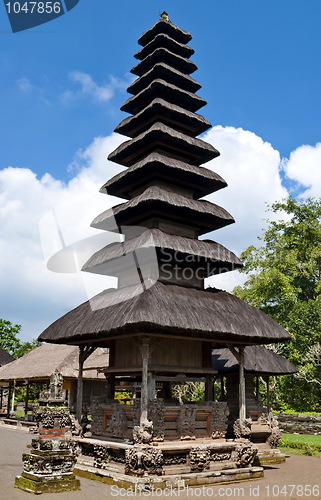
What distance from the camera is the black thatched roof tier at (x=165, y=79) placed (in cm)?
1869

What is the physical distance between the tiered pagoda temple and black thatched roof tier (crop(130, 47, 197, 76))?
0.04 meters

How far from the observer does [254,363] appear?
18.5 metres

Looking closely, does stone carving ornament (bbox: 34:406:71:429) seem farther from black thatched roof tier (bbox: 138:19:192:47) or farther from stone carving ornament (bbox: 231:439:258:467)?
black thatched roof tier (bbox: 138:19:192:47)

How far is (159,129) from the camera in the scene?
16.7 m

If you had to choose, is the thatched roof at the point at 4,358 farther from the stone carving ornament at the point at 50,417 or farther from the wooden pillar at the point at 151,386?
the stone carving ornament at the point at 50,417

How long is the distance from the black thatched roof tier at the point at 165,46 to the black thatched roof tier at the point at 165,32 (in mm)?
569

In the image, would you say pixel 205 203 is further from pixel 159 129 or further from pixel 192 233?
pixel 159 129

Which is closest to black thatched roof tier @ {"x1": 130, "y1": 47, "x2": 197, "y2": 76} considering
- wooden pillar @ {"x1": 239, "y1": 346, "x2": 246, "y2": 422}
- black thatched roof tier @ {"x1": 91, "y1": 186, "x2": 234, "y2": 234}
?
black thatched roof tier @ {"x1": 91, "y1": 186, "x2": 234, "y2": 234}

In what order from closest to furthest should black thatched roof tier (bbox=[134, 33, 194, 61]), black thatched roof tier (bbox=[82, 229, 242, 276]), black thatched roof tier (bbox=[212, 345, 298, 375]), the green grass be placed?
1. black thatched roof tier (bbox=[82, 229, 242, 276])
2. black thatched roof tier (bbox=[212, 345, 298, 375])
3. the green grass
4. black thatched roof tier (bbox=[134, 33, 194, 61])

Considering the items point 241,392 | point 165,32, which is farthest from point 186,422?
point 165,32

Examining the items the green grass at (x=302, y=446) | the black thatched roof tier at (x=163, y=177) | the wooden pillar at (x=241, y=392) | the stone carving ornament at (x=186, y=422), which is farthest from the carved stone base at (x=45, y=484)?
the green grass at (x=302, y=446)

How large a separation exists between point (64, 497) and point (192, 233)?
32.6 ft

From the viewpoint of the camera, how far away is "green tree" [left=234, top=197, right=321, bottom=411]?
1207 inches

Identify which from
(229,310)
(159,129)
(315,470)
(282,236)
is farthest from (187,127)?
(282,236)
